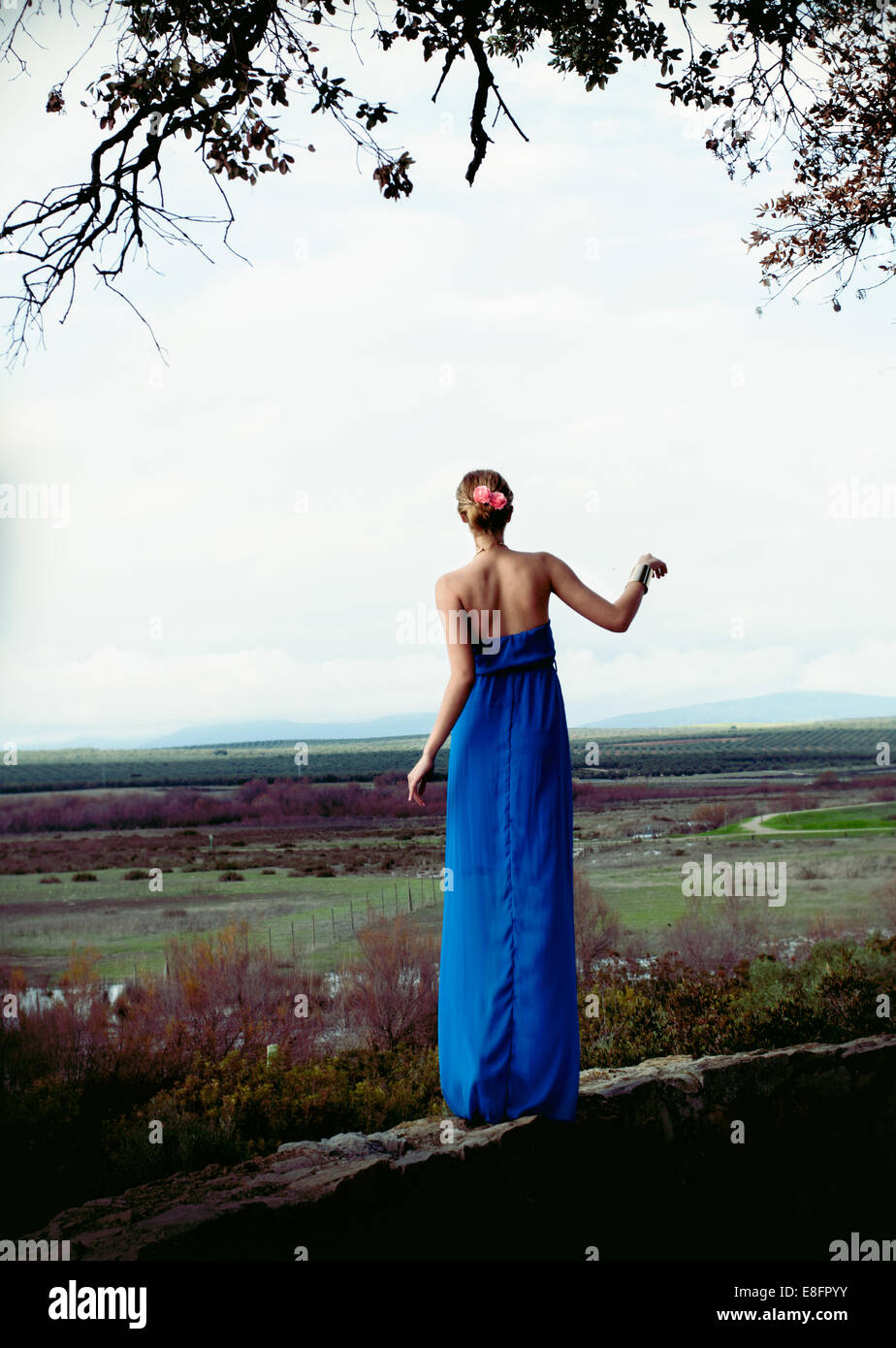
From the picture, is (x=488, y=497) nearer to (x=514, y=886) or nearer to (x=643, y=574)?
(x=643, y=574)

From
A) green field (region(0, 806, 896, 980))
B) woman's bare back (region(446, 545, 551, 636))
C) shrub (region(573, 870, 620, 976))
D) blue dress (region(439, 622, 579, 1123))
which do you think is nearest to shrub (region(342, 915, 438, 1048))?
green field (region(0, 806, 896, 980))

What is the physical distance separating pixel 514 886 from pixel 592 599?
1.06m

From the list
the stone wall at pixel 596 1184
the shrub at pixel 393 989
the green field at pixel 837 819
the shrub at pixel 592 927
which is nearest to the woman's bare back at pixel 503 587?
the stone wall at pixel 596 1184

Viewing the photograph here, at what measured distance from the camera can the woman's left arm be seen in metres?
3.84

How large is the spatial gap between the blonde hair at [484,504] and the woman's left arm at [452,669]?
0.79 ft

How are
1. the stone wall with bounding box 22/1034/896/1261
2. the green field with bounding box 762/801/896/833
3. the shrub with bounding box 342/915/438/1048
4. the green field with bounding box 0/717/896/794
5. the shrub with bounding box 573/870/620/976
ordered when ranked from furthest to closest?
the green field with bounding box 0/717/896/794, the green field with bounding box 762/801/896/833, the shrub with bounding box 573/870/620/976, the shrub with bounding box 342/915/438/1048, the stone wall with bounding box 22/1034/896/1261

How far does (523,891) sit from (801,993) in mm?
4820

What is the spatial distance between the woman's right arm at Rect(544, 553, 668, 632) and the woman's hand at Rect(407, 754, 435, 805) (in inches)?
30.2

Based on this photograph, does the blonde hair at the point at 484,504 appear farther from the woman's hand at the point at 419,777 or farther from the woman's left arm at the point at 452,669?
the woman's hand at the point at 419,777

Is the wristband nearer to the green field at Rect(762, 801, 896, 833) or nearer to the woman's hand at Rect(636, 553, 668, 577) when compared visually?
the woman's hand at Rect(636, 553, 668, 577)

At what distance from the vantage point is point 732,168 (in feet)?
21.9
